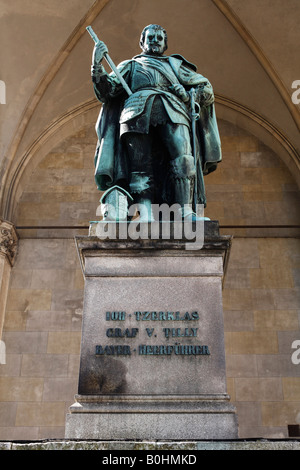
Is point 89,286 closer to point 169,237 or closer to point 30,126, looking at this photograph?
point 169,237

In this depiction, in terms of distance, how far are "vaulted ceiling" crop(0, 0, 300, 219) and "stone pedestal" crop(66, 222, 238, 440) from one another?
22.5 feet

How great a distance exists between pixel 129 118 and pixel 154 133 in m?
0.32

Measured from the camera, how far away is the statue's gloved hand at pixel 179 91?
507cm

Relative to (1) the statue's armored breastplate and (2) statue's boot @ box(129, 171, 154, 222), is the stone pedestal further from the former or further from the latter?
(1) the statue's armored breastplate

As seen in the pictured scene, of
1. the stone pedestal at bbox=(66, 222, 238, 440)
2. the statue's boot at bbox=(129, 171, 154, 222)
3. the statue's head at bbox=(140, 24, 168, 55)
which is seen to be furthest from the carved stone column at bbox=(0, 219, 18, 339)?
the stone pedestal at bbox=(66, 222, 238, 440)

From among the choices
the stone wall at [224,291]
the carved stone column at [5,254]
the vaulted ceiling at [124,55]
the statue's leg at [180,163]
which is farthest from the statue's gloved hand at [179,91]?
the vaulted ceiling at [124,55]

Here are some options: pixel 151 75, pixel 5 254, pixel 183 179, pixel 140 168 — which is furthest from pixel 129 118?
pixel 5 254

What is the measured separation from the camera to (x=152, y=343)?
12.9ft

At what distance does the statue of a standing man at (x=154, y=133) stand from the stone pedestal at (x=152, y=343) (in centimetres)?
52

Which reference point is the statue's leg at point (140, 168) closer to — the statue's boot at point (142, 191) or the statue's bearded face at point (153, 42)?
the statue's boot at point (142, 191)

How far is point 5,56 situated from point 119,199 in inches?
287

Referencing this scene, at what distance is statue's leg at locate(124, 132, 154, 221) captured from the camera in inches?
188

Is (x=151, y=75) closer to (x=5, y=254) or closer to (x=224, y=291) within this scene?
(x=224, y=291)
